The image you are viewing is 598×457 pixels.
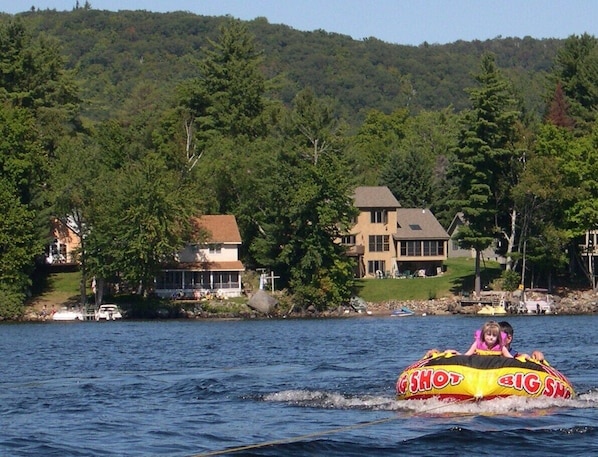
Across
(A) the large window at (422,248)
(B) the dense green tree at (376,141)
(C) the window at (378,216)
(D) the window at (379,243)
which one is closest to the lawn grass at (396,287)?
(A) the large window at (422,248)

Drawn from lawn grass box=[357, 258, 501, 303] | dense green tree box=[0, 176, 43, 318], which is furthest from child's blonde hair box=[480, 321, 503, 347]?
lawn grass box=[357, 258, 501, 303]

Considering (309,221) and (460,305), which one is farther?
(309,221)

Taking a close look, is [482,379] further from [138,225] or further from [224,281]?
[224,281]

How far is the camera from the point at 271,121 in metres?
115

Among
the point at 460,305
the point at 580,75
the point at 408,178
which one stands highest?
the point at 580,75

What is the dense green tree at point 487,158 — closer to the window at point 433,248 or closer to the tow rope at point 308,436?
the window at point 433,248

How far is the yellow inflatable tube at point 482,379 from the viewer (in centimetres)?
2791

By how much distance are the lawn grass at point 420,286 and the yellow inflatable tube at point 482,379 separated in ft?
197

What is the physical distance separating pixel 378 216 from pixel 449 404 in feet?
244

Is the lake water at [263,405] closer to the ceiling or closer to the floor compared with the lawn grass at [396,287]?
closer to the floor

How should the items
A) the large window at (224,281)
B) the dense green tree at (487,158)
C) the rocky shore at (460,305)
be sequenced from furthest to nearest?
the large window at (224,281)
the dense green tree at (487,158)
the rocky shore at (460,305)

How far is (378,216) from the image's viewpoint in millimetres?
102000

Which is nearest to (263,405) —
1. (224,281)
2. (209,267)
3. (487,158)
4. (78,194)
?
(78,194)

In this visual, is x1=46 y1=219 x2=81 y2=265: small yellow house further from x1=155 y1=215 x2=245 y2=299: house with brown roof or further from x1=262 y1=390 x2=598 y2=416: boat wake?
x1=262 y1=390 x2=598 y2=416: boat wake
